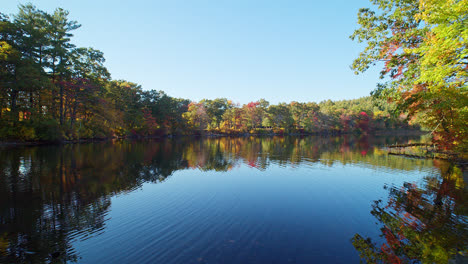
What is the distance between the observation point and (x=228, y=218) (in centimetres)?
784

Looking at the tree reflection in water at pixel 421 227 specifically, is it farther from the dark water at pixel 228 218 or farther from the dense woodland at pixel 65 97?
the dense woodland at pixel 65 97

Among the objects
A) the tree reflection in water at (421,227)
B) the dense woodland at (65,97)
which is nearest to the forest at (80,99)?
the dense woodland at (65,97)

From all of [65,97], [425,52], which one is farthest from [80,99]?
[425,52]

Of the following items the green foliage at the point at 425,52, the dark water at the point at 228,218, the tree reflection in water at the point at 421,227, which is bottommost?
the dark water at the point at 228,218

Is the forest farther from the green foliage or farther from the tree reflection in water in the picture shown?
the tree reflection in water

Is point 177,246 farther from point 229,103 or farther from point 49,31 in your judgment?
point 229,103

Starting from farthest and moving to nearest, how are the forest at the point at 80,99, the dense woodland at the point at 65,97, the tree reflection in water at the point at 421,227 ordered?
the dense woodland at the point at 65,97, the forest at the point at 80,99, the tree reflection in water at the point at 421,227

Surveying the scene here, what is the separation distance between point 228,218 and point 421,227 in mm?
6451

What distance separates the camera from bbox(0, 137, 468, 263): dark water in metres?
5.48

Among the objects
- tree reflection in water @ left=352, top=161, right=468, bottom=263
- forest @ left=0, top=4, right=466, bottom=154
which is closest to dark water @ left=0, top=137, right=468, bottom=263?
tree reflection in water @ left=352, top=161, right=468, bottom=263

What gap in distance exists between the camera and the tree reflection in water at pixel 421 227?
5434mm

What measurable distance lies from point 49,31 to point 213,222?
40.8 m

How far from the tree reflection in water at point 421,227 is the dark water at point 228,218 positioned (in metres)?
0.04

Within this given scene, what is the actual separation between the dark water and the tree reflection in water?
4 centimetres
